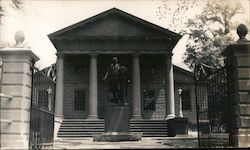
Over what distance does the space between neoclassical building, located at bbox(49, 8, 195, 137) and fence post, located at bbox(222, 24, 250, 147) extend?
8.71 metres

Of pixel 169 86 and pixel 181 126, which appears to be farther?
pixel 169 86

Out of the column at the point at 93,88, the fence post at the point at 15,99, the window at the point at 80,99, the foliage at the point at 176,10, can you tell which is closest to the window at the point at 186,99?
the column at the point at 93,88

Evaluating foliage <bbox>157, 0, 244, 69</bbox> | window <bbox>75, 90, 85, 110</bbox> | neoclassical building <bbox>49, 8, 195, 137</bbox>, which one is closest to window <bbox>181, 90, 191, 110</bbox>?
neoclassical building <bbox>49, 8, 195, 137</bbox>

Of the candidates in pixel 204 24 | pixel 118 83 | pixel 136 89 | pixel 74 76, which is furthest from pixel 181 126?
pixel 74 76

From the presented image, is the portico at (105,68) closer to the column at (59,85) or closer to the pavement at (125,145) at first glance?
the column at (59,85)

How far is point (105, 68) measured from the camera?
19.6 metres

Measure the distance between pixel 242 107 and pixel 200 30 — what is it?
391cm

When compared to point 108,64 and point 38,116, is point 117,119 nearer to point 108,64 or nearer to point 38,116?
point 38,116

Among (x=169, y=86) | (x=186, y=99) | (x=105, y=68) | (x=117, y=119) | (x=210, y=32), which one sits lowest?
(x=117, y=119)

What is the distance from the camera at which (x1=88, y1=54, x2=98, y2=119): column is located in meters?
18.5

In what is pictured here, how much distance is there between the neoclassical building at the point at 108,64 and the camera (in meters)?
17.6

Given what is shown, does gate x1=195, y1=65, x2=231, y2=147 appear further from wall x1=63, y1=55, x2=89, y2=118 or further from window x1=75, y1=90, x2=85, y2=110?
wall x1=63, y1=55, x2=89, y2=118

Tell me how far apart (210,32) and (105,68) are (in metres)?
9.19

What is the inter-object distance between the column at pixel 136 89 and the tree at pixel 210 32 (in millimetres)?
5541
